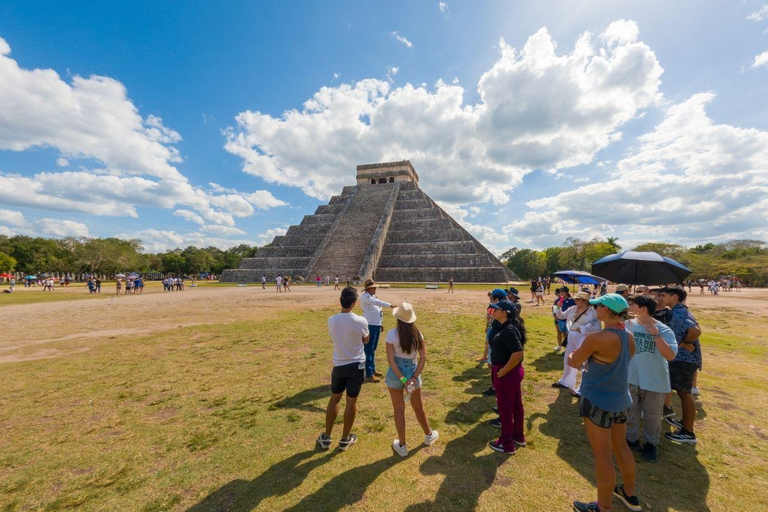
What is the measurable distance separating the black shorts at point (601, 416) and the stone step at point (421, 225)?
120 ft

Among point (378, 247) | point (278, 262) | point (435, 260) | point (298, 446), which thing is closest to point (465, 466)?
point (298, 446)

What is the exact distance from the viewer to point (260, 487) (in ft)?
9.70

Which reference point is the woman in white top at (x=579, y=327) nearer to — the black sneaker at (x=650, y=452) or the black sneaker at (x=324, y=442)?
the black sneaker at (x=650, y=452)

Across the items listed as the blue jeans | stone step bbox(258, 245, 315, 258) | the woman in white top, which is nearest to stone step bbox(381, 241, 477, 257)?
stone step bbox(258, 245, 315, 258)

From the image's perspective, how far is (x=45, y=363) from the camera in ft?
21.9

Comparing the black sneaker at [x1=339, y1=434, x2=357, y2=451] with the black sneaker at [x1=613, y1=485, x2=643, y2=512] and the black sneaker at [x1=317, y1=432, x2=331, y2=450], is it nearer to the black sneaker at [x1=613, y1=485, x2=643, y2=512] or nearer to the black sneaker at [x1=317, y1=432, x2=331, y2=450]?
the black sneaker at [x1=317, y1=432, x2=331, y2=450]

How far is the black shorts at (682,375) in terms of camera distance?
12.6 feet

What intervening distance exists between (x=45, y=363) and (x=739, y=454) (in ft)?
40.4

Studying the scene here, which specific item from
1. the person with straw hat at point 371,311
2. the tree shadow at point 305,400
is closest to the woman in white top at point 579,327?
the person with straw hat at point 371,311

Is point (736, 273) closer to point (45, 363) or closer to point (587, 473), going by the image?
point (587, 473)

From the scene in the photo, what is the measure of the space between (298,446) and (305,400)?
4.01ft

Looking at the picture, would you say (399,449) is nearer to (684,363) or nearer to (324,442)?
(324,442)

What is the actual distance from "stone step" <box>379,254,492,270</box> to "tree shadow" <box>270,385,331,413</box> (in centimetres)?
2943

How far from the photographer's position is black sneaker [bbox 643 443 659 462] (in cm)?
340
